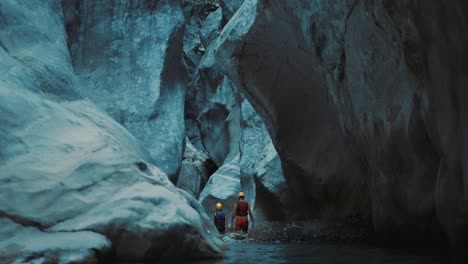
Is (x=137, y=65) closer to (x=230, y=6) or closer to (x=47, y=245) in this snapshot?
(x=47, y=245)

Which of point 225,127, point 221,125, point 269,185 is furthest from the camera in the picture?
point 221,125

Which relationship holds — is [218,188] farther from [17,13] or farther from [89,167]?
[89,167]

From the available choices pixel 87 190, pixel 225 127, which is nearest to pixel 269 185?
pixel 87 190

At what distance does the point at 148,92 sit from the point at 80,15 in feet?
8.26

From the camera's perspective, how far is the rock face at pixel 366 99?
394 cm

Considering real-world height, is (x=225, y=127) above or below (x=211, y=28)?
below

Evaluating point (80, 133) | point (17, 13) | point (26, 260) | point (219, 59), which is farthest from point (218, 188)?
point (26, 260)

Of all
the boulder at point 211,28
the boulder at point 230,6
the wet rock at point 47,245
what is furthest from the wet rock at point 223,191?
the wet rock at point 47,245

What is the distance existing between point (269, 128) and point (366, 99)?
5179 mm

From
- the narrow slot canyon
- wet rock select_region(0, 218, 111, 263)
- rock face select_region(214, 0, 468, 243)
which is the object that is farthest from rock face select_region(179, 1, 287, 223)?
wet rock select_region(0, 218, 111, 263)

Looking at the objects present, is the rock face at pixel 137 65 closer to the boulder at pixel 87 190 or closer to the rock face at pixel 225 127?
the rock face at pixel 225 127

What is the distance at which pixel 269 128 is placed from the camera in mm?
11367

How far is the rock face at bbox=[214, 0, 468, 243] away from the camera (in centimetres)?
394

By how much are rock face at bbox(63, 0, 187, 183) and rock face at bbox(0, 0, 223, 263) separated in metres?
4.88
